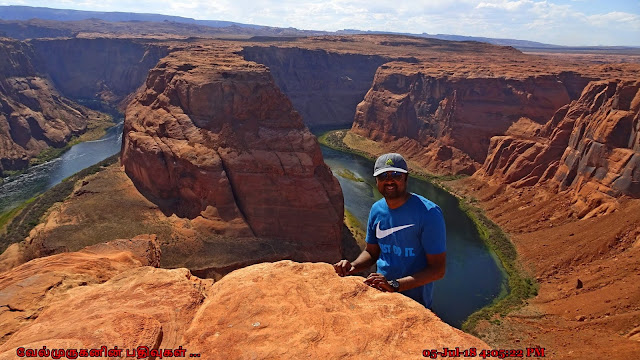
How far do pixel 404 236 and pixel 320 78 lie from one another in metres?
112

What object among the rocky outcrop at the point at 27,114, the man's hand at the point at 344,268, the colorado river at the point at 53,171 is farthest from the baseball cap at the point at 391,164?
the rocky outcrop at the point at 27,114

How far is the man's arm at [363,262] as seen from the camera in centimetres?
782

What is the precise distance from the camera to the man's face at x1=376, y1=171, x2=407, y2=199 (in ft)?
22.5

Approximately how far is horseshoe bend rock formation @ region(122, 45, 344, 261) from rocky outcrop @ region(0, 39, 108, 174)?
44681mm

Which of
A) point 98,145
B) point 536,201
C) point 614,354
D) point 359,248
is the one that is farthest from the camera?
point 98,145

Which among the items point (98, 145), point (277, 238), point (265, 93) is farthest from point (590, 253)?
point (98, 145)

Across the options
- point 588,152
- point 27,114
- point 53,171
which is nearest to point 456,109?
point 588,152

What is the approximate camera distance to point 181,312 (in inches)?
309

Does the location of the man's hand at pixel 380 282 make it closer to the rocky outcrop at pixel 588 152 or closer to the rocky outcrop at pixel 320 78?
the rocky outcrop at pixel 588 152

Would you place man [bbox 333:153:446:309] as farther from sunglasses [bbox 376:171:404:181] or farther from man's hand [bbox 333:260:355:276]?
man's hand [bbox 333:260:355:276]

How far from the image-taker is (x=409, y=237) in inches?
276

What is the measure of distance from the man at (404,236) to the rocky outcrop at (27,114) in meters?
79.9

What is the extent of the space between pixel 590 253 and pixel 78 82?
472 ft

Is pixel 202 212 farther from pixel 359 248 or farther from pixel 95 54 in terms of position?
pixel 95 54
